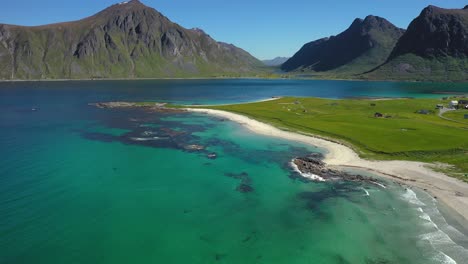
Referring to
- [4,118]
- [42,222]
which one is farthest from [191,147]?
[4,118]

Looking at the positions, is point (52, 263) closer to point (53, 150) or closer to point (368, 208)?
point (368, 208)

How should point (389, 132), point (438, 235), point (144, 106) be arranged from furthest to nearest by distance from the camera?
point (144, 106) → point (389, 132) → point (438, 235)

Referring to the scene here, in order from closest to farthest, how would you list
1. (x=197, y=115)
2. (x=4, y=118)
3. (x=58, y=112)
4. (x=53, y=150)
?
(x=53, y=150) → (x=4, y=118) → (x=197, y=115) → (x=58, y=112)

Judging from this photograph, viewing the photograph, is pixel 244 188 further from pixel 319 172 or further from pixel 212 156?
pixel 212 156

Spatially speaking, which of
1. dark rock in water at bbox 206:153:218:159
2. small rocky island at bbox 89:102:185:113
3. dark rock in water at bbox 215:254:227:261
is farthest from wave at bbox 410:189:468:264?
small rocky island at bbox 89:102:185:113

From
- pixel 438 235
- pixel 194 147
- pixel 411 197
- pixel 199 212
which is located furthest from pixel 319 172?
pixel 194 147

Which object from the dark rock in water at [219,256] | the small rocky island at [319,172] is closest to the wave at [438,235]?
the small rocky island at [319,172]

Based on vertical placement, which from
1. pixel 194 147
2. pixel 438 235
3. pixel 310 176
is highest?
pixel 194 147
